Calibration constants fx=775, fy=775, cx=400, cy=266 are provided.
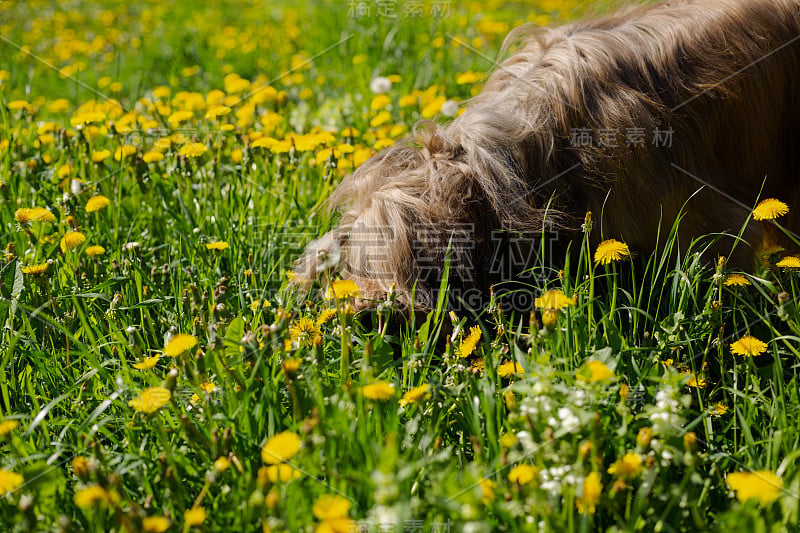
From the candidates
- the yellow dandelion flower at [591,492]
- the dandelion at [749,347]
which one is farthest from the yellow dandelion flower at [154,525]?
the dandelion at [749,347]

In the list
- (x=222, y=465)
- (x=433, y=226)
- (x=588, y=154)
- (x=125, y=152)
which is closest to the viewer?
(x=222, y=465)

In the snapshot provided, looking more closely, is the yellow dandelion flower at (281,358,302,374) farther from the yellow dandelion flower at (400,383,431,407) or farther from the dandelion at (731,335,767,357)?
the dandelion at (731,335,767,357)

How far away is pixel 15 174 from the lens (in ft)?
10.1

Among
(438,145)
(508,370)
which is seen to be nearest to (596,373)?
(508,370)

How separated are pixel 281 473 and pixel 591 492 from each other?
564 mm

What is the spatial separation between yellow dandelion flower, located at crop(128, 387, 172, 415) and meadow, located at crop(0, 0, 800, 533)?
0.04ft

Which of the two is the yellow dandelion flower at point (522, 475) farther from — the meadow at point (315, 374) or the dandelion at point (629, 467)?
the dandelion at point (629, 467)

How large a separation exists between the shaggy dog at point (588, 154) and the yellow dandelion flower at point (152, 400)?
2.41 ft

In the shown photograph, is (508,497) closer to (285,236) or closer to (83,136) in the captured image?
(285,236)

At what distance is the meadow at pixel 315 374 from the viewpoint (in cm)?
145

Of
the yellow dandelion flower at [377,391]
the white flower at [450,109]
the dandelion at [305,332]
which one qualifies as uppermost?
the white flower at [450,109]

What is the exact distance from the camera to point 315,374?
171 centimetres

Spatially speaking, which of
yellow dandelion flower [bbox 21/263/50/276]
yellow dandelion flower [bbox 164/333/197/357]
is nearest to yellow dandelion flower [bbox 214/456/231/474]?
yellow dandelion flower [bbox 164/333/197/357]

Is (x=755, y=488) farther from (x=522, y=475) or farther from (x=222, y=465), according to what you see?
(x=222, y=465)
